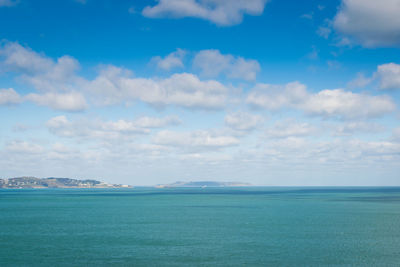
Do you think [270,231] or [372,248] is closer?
[372,248]

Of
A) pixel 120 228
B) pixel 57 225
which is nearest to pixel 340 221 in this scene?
pixel 120 228

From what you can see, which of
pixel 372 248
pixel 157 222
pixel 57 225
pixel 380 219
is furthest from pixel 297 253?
pixel 57 225

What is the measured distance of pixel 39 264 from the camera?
205ft

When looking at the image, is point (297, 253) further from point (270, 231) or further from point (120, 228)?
point (120, 228)

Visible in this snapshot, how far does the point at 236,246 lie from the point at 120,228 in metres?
39.0

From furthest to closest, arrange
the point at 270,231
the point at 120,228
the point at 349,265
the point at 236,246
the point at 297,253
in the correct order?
1. the point at 120,228
2. the point at 270,231
3. the point at 236,246
4. the point at 297,253
5. the point at 349,265

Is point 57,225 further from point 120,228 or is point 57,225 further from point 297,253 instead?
point 297,253

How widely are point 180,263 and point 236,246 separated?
17.6 meters

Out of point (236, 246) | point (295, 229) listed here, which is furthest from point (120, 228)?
point (295, 229)

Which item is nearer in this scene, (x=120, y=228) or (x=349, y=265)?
(x=349, y=265)

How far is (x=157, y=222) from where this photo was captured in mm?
115438

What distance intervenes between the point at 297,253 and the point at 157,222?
55.8 m

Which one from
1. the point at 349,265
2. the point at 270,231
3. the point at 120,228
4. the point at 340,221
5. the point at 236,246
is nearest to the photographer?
the point at 349,265

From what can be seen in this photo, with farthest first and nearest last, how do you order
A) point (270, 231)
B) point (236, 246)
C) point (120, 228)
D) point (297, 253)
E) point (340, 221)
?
1. point (340, 221)
2. point (120, 228)
3. point (270, 231)
4. point (236, 246)
5. point (297, 253)
